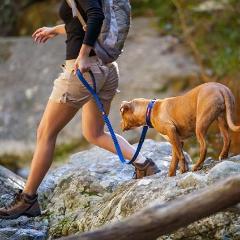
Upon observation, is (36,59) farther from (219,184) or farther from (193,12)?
(219,184)

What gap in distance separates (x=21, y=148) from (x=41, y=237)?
6.14 metres

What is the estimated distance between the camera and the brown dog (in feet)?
14.5

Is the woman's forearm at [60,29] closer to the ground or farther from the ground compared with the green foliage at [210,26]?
farther from the ground

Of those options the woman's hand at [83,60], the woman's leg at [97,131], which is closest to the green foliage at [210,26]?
the woman's leg at [97,131]

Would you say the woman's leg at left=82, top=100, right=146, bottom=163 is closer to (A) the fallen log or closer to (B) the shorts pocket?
(B) the shorts pocket

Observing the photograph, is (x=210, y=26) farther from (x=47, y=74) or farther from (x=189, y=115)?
(x=189, y=115)

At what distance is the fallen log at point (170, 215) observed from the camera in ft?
9.96

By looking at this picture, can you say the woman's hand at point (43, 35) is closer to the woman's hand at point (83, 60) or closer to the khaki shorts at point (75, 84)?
the khaki shorts at point (75, 84)

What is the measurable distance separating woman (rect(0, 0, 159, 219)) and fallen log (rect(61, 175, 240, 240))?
5.23 feet

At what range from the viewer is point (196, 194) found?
128 inches

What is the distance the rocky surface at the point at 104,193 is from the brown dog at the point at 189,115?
0.53 ft

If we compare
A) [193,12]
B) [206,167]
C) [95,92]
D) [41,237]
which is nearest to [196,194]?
[206,167]

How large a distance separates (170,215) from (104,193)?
250cm

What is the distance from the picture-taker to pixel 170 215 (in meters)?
3.12
